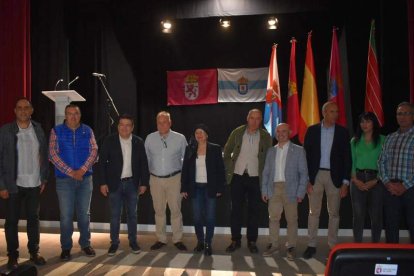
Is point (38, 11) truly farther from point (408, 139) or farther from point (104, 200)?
point (408, 139)

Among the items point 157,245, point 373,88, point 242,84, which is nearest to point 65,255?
point 157,245

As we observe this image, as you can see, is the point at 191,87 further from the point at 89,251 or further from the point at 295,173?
the point at 89,251

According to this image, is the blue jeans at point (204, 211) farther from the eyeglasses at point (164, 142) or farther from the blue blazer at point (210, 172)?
the eyeglasses at point (164, 142)

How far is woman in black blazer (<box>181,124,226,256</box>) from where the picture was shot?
14.2 feet

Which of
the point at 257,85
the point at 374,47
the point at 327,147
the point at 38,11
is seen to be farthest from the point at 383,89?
the point at 38,11

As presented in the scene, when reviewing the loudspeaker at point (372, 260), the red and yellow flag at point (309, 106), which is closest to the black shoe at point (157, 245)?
the red and yellow flag at point (309, 106)

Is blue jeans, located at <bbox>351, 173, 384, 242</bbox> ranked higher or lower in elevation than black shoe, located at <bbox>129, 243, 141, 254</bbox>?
higher

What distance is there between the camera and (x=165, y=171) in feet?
15.0

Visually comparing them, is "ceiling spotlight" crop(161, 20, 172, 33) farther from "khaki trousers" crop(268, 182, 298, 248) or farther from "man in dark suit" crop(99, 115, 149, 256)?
"khaki trousers" crop(268, 182, 298, 248)

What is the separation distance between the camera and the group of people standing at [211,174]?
12.6ft

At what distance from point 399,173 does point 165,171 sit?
2402mm

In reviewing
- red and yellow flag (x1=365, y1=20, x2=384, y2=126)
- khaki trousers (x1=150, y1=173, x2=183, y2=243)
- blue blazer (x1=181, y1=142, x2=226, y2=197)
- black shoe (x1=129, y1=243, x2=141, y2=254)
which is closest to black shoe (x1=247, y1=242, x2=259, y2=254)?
blue blazer (x1=181, y1=142, x2=226, y2=197)

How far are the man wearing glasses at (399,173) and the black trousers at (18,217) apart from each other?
11.0 feet

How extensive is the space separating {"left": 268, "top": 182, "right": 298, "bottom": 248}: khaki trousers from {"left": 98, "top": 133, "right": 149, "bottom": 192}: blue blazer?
55.4 inches
